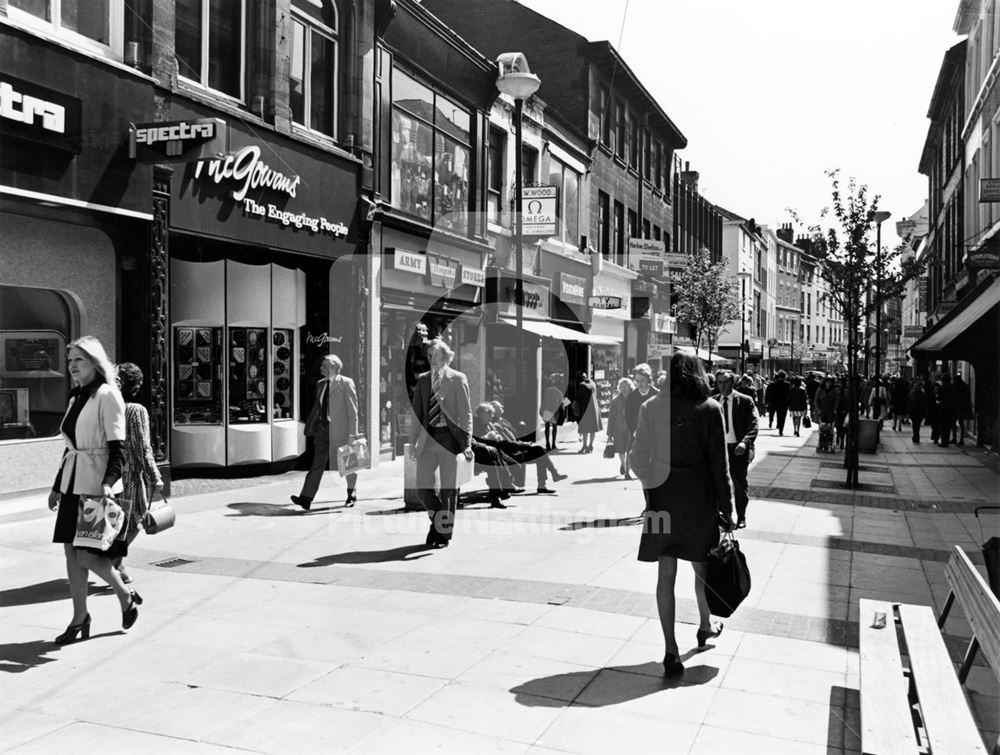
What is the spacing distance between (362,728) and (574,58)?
93.2ft

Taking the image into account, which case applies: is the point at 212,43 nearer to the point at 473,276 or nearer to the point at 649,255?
the point at 473,276

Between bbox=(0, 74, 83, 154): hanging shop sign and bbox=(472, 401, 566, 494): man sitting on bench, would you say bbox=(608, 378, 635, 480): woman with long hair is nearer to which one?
bbox=(472, 401, 566, 494): man sitting on bench

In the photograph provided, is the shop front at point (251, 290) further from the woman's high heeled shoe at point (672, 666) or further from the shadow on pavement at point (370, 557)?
the woman's high heeled shoe at point (672, 666)

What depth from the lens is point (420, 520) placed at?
10188 millimetres

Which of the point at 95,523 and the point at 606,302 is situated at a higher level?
the point at 606,302

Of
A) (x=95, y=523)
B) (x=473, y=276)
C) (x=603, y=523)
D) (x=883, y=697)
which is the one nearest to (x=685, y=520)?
(x=883, y=697)

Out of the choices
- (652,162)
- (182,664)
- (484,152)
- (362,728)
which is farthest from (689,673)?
(652,162)

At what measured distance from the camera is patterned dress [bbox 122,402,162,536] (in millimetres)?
6133

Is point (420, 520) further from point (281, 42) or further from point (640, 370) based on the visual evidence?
point (281, 42)

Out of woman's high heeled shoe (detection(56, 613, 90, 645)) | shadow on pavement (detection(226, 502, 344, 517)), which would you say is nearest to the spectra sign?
shadow on pavement (detection(226, 502, 344, 517))

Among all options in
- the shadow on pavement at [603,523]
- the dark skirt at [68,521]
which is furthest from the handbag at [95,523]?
the shadow on pavement at [603,523]

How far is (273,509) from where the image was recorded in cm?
1086

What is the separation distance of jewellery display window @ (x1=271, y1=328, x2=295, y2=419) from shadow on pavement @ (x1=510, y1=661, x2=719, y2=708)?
10141 millimetres

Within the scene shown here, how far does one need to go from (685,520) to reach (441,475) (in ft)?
12.4
